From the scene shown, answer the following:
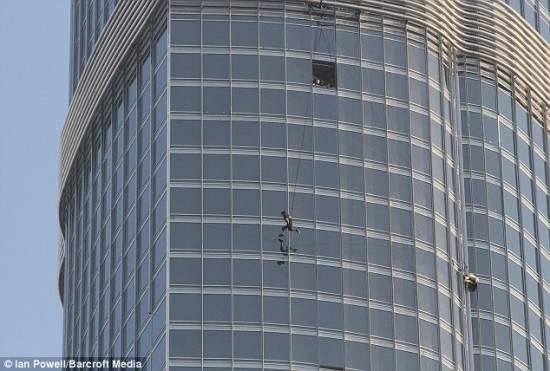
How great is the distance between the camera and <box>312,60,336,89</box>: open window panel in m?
159

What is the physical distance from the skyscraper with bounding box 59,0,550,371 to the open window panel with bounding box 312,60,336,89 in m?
0.14

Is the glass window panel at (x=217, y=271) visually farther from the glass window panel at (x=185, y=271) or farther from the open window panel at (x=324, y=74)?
the open window panel at (x=324, y=74)

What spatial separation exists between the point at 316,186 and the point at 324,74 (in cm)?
934

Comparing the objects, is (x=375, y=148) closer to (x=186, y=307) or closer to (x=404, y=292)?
(x=404, y=292)

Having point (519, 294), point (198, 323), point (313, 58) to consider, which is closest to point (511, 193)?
point (519, 294)

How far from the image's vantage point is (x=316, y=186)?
154m

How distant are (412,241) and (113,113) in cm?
2573

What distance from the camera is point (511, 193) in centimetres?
16512

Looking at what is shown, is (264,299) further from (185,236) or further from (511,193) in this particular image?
(511,193)

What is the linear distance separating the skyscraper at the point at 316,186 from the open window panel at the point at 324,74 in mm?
141

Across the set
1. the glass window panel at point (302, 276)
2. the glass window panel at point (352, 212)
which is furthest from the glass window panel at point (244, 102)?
the glass window panel at point (302, 276)

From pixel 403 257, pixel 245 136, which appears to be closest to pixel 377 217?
pixel 403 257

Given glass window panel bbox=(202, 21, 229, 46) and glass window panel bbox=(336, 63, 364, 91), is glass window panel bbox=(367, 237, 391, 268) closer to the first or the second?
glass window panel bbox=(336, 63, 364, 91)

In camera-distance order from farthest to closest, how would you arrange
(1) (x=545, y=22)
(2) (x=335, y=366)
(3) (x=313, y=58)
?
(1) (x=545, y=22) < (3) (x=313, y=58) < (2) (x=335, y=366)
